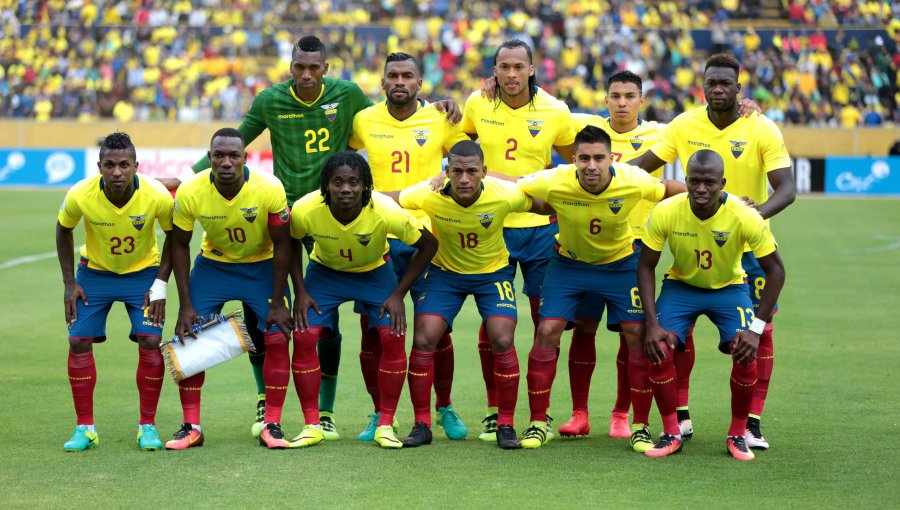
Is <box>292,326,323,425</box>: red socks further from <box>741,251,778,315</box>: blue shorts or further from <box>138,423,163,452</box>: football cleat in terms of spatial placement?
<box>741,251,778,315</box>: blue shorts

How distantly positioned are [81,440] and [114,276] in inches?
43.2

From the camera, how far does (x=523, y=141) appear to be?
28.4ft

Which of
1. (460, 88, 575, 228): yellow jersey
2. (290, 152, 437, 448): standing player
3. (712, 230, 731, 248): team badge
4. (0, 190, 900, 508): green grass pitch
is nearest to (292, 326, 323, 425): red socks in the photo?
(290, 152, 437, 448): standing player

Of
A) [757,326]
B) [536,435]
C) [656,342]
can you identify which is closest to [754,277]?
[757,326]

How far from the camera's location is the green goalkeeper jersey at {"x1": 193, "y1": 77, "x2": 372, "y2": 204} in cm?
888

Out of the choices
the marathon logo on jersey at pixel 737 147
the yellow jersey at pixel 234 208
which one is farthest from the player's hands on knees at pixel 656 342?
the yellow jersey at pixel 234 208

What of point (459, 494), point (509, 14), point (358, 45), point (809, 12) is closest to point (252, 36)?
point (358, 45)

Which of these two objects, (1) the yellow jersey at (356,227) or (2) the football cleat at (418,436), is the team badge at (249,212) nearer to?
(1) the yellow jersey at (356,227)

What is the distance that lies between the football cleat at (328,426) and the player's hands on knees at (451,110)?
91.1 inches

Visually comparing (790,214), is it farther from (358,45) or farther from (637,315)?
(637,315)

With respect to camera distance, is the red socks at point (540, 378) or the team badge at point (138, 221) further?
the red socks at point (540, 378)

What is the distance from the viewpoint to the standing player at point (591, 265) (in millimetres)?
7930

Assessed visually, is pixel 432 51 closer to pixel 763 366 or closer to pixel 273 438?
pixel 763 366

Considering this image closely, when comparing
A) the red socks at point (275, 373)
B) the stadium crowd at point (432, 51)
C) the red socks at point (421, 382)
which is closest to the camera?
the red socks at point (275, 373)
